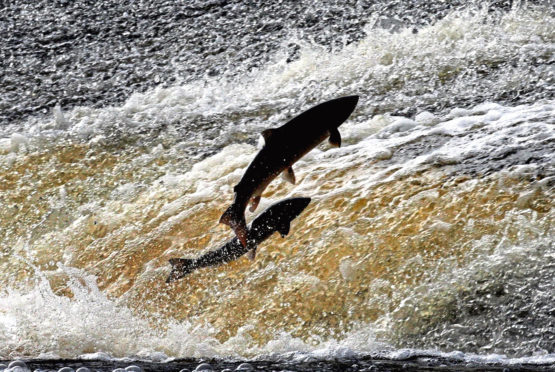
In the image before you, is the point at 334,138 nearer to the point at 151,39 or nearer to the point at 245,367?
the point at 245,367

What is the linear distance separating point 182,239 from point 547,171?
1.60 metres

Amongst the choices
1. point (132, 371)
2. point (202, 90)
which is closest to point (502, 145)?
point (132, 371)

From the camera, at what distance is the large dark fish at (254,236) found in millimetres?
3330

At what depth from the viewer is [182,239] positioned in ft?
12.5

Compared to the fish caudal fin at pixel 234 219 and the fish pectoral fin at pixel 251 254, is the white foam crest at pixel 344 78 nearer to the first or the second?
the fish pectoral fin at pixel 251 254

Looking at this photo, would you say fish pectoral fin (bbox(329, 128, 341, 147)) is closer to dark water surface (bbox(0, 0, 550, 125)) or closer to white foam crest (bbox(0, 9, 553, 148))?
white foam crest (bbox(0, 9, 553, 148))

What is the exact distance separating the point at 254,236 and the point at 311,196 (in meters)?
0.59

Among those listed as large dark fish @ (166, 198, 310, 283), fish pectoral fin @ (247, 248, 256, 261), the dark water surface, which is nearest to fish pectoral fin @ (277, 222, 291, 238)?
large dark fish @ (166, 198, 310, 283)

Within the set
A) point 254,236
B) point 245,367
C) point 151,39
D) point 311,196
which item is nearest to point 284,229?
point 254,236

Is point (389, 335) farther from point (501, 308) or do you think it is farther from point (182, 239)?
point (182, 239)

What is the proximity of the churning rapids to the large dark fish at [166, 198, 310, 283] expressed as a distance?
0.36ft

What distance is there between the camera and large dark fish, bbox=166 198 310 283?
10.9ft

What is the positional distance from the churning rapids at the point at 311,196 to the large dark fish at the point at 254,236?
0.11 m

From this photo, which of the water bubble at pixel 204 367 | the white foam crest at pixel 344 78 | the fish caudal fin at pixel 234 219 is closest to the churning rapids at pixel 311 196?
the white foam crest at pixel 344 78
